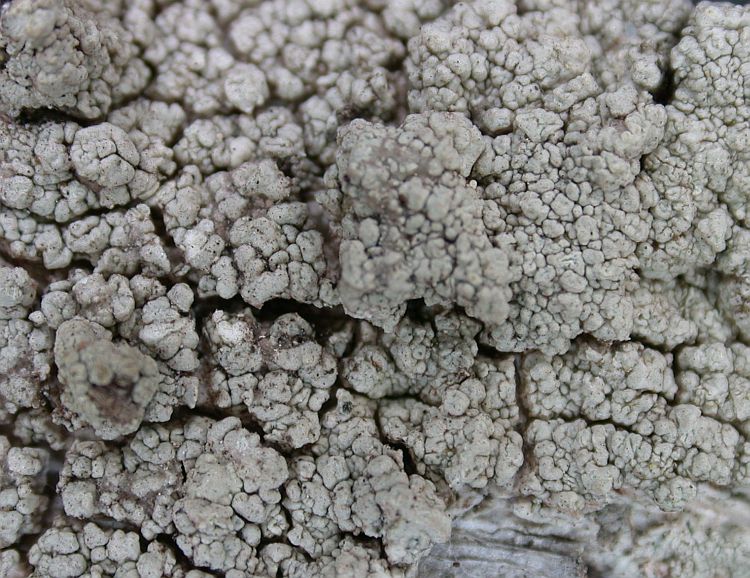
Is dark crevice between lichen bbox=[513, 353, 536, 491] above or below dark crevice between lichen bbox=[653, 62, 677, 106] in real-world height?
below

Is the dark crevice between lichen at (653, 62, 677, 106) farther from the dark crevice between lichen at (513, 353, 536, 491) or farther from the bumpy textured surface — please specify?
the dark crevice between lichen at (513, 353, 536, 491)

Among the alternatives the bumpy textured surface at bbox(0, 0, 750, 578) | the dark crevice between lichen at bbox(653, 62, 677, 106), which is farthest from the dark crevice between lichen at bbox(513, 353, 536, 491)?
the dark crevice between lichen at bbox(653, 62, 677, 106)

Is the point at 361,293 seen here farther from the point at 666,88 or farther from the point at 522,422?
the point at 666,88

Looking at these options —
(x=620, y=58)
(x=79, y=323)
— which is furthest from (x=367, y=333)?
(x=620, y=58)

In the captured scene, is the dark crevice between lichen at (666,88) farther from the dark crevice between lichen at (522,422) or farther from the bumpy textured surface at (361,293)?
the dark crevice between lichen at (522,422)

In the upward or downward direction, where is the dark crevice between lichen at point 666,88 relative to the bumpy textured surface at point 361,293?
upward

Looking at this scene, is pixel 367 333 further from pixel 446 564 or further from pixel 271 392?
pixel 446 564

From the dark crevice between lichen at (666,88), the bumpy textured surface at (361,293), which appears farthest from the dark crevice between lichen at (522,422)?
the dark crevice between lichen at (666,88)

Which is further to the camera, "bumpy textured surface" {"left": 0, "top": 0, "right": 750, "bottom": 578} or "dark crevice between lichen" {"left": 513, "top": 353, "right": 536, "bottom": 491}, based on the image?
"dark crevice between lichen" {"left": 513, "top": 353, "right": 536, "bottom": 491}
